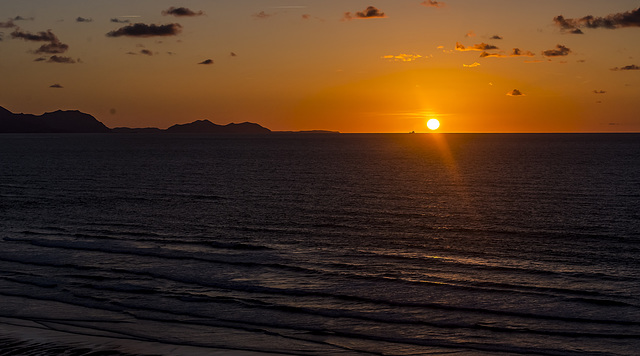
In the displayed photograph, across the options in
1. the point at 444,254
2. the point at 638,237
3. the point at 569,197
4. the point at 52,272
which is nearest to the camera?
the point at 52,272

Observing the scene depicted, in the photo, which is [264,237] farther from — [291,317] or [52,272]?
[291,317]

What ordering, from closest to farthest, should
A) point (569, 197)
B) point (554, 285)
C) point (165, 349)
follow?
point (165, 349), point (554, 285), point (569, 197)

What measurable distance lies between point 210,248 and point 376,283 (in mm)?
9917

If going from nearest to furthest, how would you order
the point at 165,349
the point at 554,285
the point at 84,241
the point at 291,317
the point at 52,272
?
the point at 165,349, the point at 291,317, the point at 554,285, the point at 52,272, the point at 84,241

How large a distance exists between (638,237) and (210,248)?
73.6 feet

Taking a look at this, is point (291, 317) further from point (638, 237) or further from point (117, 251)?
point (638, 237)

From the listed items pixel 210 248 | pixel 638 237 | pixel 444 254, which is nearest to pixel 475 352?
pixel 444 254

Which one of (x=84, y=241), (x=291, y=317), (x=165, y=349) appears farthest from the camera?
(x=84, y=241)

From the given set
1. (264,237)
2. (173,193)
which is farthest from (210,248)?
(173,193)

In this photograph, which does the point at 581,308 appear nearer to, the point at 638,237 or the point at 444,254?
the point at 444,254

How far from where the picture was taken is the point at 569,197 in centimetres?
5134

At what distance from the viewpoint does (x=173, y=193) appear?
5438 centimetres

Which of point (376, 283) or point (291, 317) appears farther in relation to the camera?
point (376, 283)

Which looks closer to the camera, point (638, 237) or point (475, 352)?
point (475, 352)
